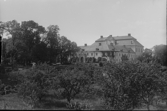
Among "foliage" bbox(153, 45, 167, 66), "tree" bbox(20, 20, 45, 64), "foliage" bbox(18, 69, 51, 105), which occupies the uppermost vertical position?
"tree" bbox(20, 20, 45, 64)

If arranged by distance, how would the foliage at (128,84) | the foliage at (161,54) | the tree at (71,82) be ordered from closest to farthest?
the foliage at (128,84) → the tree at (71,82) → the foliage at (161,54)

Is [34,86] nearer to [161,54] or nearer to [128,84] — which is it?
Answer: [128,84]

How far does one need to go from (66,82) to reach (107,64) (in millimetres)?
2926

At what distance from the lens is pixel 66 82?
10.6m

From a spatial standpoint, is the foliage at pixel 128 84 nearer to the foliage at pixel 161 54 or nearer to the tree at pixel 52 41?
the foliage at pixel 161 54

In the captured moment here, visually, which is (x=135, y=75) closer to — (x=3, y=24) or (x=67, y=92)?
(x=67, y=92)

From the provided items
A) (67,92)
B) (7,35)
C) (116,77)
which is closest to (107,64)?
(116,77)

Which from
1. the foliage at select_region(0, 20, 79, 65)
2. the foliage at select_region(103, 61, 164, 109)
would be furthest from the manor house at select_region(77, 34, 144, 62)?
the foliage at select_region(103, 61, 164, 109)

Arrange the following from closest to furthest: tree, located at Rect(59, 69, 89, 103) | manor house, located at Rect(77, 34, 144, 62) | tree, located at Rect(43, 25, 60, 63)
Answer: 1. tree, located at Rect(59, 69, 89, 103)
2. tree, located at Rect(43, 25, 60, 63)
3. manor house, located at Rect(77, 34, 144, 62)

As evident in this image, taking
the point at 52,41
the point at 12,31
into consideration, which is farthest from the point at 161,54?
the point at 12,31

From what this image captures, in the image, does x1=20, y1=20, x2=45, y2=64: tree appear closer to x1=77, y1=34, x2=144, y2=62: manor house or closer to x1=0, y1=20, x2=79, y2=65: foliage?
x1=0, y1=20, x2=79, y2=65: foliage

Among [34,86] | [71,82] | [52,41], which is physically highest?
[52,41]

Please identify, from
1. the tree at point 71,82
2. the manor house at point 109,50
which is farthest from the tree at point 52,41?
the tree at point 71,82

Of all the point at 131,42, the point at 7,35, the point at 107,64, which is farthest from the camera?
the point at 131,42
